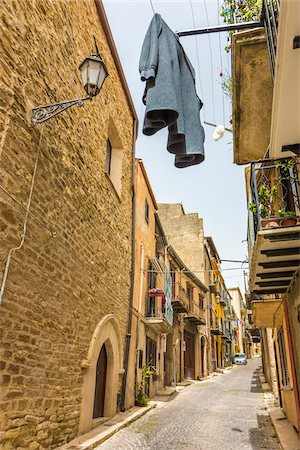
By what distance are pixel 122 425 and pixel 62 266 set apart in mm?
4044

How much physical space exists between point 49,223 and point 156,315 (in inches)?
323

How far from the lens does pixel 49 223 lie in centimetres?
515

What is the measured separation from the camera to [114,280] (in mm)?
8547

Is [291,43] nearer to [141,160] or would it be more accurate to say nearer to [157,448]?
[157,448]

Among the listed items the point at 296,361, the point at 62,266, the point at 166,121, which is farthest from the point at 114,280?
the point at 166,121

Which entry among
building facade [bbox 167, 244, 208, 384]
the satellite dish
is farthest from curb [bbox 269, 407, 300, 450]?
building facade [bbox 167, 244, 208, 384]

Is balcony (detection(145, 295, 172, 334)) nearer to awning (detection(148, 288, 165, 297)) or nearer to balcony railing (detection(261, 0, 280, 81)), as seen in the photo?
awning (detection(148, 288, 165, 297))

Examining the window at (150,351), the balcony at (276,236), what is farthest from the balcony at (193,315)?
the balcony at (276,236)

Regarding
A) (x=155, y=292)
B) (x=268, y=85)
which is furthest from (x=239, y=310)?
(x=268, y=85)

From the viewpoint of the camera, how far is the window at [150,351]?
12.1 metres

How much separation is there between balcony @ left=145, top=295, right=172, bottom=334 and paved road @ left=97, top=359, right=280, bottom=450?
8.47 feet

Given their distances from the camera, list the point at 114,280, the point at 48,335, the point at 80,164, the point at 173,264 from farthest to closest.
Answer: the point at 173,264 < the point at 114,280 < the point at 80,164 < the point at 48,335

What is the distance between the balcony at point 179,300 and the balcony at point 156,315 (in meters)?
3.06

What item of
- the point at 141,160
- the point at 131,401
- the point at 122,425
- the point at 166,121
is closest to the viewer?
the point at 166,121
